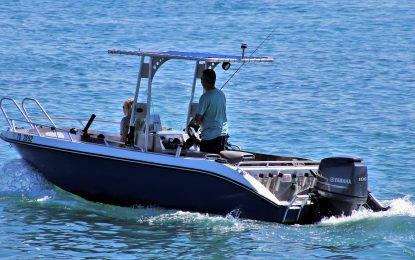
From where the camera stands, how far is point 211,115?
12.8 m

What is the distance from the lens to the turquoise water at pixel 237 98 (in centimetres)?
1191

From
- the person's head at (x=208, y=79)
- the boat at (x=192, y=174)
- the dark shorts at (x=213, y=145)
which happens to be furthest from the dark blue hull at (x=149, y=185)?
the person's head at (x=208, y=79)

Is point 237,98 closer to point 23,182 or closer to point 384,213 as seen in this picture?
point 23,182

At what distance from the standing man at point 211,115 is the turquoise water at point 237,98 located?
969 mm

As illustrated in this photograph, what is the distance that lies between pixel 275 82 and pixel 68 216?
13.4 metres

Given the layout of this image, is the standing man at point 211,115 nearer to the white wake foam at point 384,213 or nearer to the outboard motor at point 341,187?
the outboard motor at point 341,187

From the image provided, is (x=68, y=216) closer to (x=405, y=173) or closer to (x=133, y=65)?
(x=405, y=173)

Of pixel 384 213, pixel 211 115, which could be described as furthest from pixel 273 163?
pixel 384 213

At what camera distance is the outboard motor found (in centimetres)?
1198

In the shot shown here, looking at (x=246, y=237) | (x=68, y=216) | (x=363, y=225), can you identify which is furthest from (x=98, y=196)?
(x=363, y=225)

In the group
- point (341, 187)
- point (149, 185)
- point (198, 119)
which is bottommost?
point (149, 185)

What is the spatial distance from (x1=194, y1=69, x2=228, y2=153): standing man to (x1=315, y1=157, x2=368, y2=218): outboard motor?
1420mm

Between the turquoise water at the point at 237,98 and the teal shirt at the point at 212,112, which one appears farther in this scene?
the teal shirt at the point at 212,112

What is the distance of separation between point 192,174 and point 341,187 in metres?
1.72
